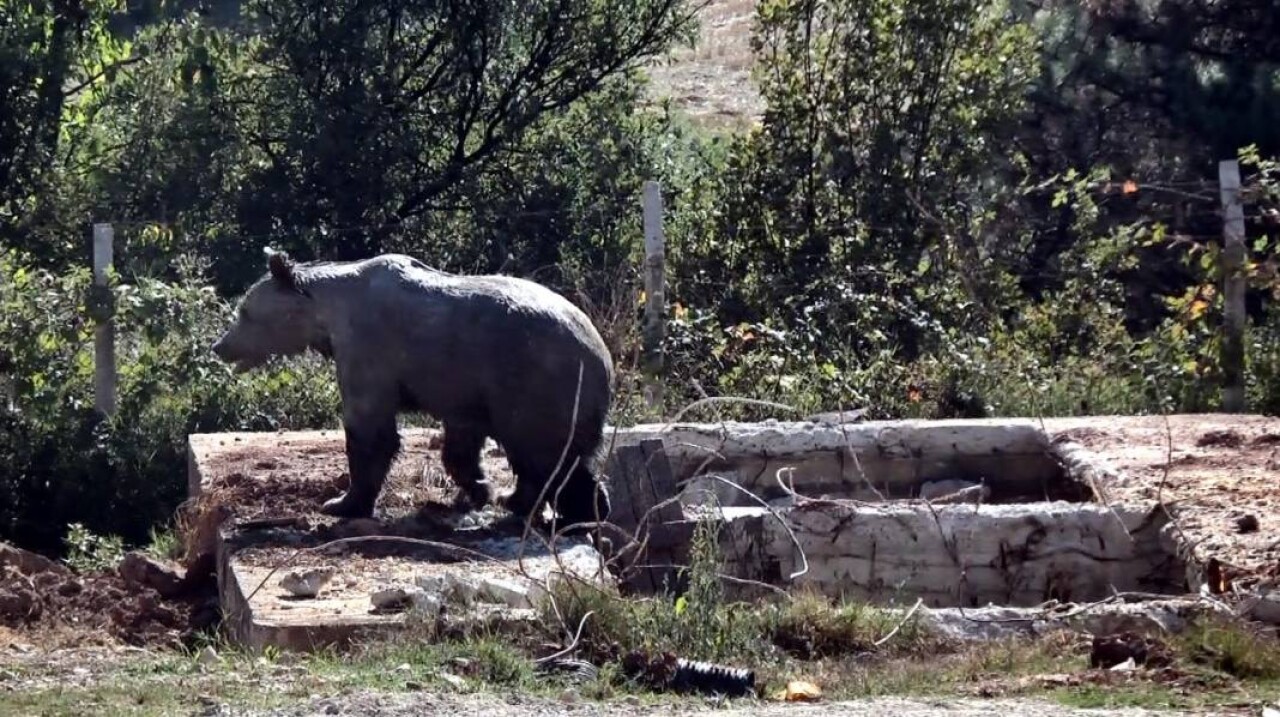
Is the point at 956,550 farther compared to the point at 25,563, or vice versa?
the point at 25,563

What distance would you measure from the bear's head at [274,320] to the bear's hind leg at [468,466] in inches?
36.6

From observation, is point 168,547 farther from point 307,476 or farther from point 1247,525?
point 1247,525

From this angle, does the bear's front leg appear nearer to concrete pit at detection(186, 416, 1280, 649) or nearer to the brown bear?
the brown bear

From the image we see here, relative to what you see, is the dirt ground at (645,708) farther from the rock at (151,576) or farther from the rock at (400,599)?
the rock at (151,576)

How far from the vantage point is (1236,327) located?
1380 centimetres

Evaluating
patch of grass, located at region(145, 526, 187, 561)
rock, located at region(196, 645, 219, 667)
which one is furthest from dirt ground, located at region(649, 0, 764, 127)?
rock, located at region(196, 645, 219, 667)

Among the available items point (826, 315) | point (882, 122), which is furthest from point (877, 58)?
point (826, 315)

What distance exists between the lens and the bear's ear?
10.5 m

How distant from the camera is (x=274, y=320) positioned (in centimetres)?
1070

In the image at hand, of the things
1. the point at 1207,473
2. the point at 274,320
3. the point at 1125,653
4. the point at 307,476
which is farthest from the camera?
the point at 307,476

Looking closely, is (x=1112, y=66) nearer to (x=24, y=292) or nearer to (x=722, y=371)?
(x=722, y=371)

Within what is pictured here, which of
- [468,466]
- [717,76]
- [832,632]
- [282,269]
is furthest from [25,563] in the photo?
[717,76]

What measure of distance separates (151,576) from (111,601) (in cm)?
38

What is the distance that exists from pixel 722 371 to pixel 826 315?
1404 mm
